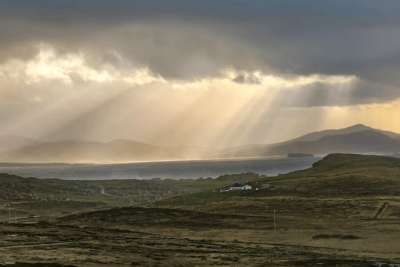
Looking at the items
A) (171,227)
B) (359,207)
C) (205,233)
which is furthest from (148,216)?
(359,207)

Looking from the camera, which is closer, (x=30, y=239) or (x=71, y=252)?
(x=71, y=252)

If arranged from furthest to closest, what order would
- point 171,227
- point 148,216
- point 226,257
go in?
point 148,216, point 171,227, point 226,257

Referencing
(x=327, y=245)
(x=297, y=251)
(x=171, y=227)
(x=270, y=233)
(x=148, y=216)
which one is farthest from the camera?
(x=148, y=216)

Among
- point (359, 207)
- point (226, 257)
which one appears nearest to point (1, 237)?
point (226, 257)

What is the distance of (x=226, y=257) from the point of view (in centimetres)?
8469

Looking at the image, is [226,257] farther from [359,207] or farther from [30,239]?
[359,207]

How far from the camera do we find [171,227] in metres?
138

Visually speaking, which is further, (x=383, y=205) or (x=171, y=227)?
(x=383, y=205)

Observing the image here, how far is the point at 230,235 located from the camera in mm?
122500

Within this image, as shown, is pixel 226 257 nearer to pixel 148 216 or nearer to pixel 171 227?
pixel 171 227

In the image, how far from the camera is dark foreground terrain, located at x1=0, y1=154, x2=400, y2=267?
81.8 metres

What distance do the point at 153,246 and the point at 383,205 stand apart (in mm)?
84220

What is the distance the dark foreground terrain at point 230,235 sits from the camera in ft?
268

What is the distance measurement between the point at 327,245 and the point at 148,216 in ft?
187
